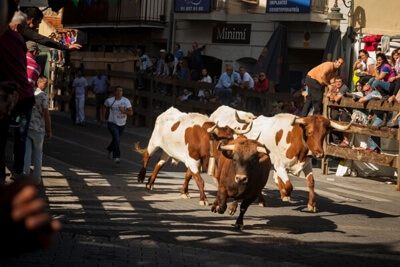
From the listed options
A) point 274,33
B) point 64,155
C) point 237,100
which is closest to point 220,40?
point 274,33

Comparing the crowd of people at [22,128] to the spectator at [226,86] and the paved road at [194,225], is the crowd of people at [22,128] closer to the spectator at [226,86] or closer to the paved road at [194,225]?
the paved road at [194,225]

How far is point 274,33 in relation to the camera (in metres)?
30.0

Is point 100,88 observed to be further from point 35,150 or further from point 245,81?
point 35,150

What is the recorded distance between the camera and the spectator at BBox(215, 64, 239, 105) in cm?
2506

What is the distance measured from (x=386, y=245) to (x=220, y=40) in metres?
23.5

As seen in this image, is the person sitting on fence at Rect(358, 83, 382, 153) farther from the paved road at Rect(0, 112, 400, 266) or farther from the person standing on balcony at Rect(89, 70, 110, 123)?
the person standing on balcony at Rect(89, 70, 110, 123)

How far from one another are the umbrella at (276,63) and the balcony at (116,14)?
846cm

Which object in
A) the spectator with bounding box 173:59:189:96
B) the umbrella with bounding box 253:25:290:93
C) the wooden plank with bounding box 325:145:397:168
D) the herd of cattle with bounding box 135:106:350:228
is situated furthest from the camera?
the spectator with bounding box 173:59:189:96

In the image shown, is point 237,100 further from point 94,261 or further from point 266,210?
point 94,261

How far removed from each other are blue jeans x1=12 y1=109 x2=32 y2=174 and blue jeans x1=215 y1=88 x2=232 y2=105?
40.8ft

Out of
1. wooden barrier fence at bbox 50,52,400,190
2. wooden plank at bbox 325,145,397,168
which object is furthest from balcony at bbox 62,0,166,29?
wooden plank at bbox 325,145,397,168

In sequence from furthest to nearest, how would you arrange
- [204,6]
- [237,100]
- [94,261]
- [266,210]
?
[204,6] → [237,100] → [266,210] → [94,261]

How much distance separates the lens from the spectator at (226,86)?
2506cm

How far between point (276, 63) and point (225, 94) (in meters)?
4.01
